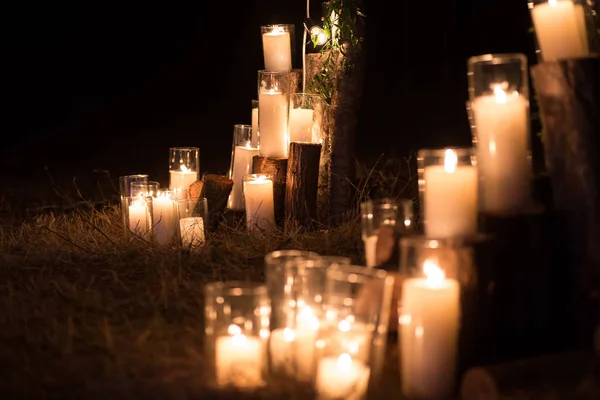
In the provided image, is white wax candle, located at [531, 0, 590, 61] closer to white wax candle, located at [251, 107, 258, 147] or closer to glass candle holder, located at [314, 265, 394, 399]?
glass candle holder, located at [314, 265, 394, 399]

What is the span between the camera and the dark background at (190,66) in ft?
32.7

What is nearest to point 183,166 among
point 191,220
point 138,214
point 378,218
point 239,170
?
point 239,170

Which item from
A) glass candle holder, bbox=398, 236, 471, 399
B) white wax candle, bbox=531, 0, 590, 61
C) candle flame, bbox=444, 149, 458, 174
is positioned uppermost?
white wax candle, bbox=531, 0, 590, 61

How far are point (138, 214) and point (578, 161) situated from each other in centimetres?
277

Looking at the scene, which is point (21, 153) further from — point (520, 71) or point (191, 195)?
point (520, 71)

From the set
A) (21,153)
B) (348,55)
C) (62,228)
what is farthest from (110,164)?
(348,55)

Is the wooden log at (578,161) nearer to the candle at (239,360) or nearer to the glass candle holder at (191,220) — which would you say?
the candle at (239,360)

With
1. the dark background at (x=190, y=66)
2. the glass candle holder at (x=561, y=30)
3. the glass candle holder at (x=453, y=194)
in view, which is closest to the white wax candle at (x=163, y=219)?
the glass candle holder at (x=453, y=194)

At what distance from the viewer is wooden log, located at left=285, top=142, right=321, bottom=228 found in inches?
201

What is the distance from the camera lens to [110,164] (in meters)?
8.58

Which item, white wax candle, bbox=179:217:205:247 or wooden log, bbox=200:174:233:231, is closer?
white wax candle, bbox=179:217:205:247

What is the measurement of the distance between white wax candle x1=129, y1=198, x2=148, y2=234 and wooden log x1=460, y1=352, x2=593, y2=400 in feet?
8.88

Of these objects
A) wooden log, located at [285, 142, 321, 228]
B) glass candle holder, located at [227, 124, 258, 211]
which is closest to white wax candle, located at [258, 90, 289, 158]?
wooden log, located at [285, 142, 321, 228]

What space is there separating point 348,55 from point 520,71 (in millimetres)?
2157
